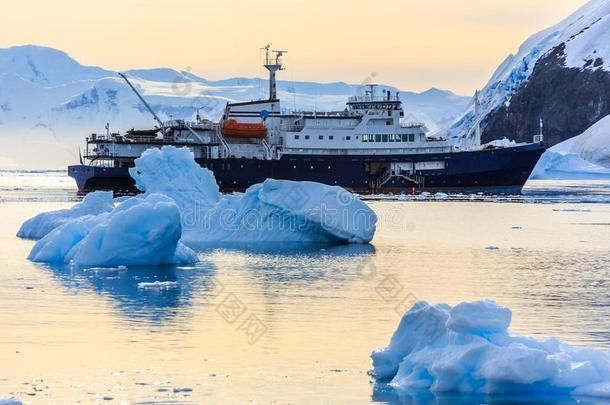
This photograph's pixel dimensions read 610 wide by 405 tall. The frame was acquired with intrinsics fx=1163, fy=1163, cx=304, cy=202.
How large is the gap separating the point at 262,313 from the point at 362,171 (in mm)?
58827

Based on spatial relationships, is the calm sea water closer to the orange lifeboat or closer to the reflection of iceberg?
the reflection of iceberg

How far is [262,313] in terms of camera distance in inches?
852

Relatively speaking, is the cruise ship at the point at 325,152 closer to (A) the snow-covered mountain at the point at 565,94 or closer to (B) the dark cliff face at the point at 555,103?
(A) the snow-covered mountain at the point at 565,94

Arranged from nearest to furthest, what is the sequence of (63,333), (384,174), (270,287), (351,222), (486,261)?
(63,333) < (270,287) < (486,261) < (351,222) < (384,174)

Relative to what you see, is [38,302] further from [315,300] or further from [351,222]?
[351,222]

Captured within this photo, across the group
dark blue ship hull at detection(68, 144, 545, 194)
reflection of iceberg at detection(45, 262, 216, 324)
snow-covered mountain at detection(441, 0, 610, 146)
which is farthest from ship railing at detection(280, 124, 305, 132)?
snow-covered mountain at detection(441, 0, 610, 146)

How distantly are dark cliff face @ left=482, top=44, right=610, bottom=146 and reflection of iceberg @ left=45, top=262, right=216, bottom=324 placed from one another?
162 meters

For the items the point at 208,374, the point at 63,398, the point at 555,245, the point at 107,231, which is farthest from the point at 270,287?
the point at 555,245

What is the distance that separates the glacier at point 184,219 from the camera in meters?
27.6

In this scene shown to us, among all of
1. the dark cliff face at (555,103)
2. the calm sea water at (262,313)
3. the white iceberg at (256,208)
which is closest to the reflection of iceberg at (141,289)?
the calm sea water at (262,313)

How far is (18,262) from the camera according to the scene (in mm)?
30406

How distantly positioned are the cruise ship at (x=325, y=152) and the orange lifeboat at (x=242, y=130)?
7 cm

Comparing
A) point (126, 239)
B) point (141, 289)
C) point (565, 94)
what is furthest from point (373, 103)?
point (565, 94)

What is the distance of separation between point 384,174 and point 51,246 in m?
52.4
